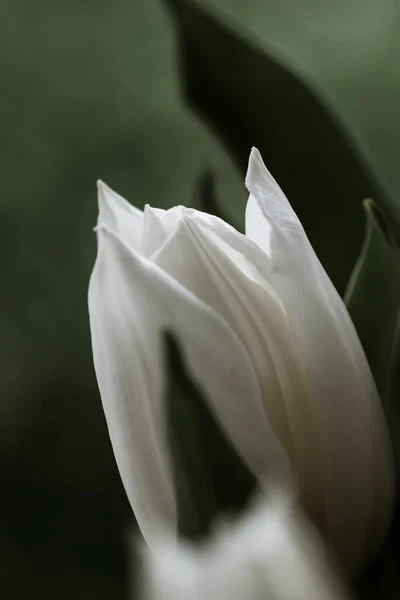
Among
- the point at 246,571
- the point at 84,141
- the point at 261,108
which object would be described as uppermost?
the point at 84,141

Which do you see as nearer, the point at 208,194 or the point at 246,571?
the point at 246,571

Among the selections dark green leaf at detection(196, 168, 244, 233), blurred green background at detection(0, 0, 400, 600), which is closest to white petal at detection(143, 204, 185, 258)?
dark green leaf at detection(196, 168, 244, 233)

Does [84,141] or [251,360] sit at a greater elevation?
[84,141]

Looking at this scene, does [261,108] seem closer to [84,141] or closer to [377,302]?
[377,302]

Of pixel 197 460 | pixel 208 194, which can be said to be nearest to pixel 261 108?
pixel 208 194

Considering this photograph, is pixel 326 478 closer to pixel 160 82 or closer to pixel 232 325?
pixel 232 325

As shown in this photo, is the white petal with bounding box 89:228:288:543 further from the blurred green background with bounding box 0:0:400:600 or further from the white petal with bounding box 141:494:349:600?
the blurred green background with bounding box 0:0:400:600

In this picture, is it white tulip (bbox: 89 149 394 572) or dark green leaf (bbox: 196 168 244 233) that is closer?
white tulip (bbox: 89 149 394 572)

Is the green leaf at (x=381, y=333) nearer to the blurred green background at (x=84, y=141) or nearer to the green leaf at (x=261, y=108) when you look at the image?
the green leaf at (x=261, y=108)
